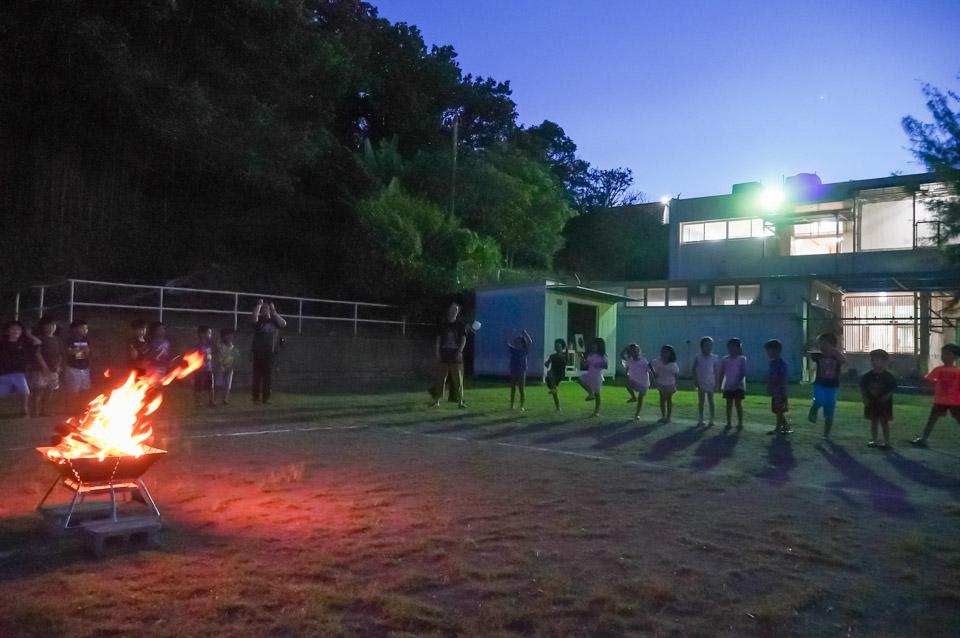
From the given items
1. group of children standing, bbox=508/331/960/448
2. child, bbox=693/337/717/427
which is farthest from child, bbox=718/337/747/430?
child, bbox=693/337/717/427

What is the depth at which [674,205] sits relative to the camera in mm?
35344

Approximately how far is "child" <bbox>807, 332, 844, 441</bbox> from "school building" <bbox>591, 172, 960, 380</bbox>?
10.9 m

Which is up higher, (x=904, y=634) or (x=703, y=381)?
(x=703, y=381)

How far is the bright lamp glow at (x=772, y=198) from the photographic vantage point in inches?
1246

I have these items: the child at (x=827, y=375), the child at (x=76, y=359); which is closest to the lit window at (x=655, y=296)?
the child at (x=827, y=375)

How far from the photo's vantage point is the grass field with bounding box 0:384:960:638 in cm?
386

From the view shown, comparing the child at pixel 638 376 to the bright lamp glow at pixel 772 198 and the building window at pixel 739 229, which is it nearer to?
the bright lamp glow at pixel 772 198

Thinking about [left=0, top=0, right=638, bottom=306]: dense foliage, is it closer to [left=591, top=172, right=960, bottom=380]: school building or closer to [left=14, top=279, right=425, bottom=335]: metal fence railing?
[left=14, top=279, right=425, bottom=335]: metal fence railing

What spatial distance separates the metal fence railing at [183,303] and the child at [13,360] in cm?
449

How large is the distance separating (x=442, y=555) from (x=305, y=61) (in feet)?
71.2

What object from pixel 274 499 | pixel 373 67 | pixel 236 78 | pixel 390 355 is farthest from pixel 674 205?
pixel 274 499

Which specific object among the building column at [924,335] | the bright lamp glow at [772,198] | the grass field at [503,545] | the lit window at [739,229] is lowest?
the grass field at [503,545]

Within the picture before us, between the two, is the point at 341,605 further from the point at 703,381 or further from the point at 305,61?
the point at 305,61

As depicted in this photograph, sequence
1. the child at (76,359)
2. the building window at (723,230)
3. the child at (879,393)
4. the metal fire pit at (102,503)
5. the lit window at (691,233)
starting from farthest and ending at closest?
the lit window at (691,233) < the building window at (723,230) < the child at (76,359) < the child at (879,393) < the metal fire pit at (102,503)
